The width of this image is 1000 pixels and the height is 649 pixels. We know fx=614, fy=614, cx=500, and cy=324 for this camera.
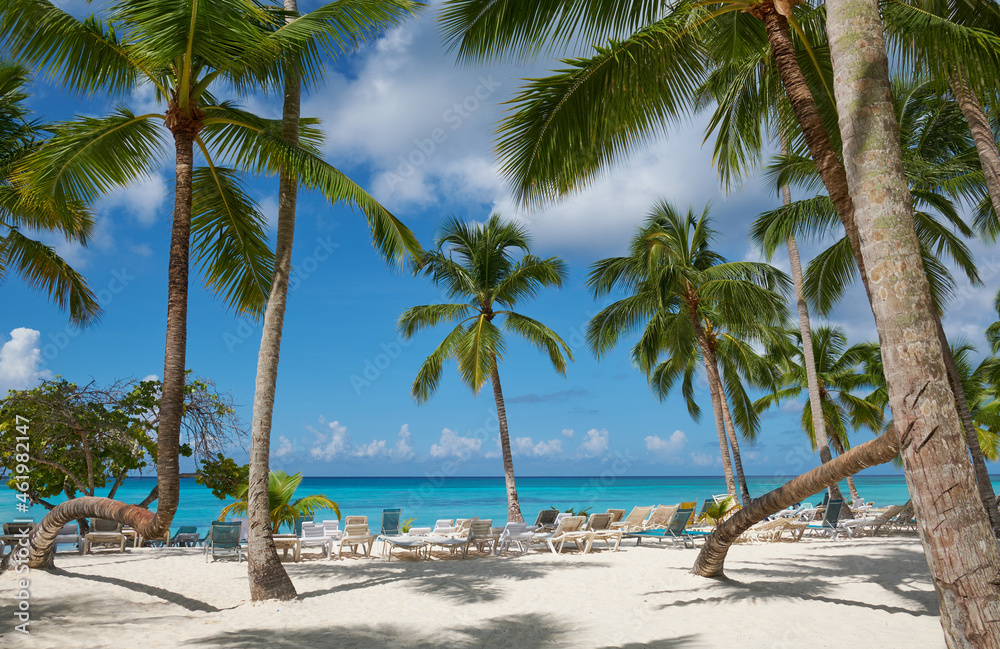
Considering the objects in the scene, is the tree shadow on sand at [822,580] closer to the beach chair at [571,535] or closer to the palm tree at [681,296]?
the beach chair at [571,535]

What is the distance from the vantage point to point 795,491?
264 inches

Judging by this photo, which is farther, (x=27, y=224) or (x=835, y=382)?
(x=835, y=382)

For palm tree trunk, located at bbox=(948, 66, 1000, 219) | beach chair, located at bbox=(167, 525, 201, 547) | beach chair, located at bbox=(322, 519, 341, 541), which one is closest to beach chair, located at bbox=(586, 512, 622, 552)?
beach chair, located at bbox=(322, 519, 341, 541)

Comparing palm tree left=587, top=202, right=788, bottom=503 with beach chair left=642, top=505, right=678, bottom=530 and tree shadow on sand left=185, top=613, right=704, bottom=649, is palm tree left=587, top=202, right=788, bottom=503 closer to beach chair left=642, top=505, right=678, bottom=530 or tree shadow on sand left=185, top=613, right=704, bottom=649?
beach chair left=642, top=505, right=678, bottom=530

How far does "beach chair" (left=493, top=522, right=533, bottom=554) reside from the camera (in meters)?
12.7

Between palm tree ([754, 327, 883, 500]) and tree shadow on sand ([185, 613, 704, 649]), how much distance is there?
2341cm

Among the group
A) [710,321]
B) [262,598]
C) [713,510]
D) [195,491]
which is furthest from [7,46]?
[195,491]

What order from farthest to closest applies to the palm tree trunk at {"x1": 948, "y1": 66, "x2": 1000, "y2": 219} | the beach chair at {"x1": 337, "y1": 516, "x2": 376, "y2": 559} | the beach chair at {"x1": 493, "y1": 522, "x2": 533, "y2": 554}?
the beach chair at {"x1": 493, "y1": 522, "x2": 533, "y2": 554} < the beach chair at {"x1": 337, "y1": 516, "x2": 376, "y2": 559} < the palm tree trunk at {"x1": 948, "y1": 66, "x2": 1000, "y2": 219}

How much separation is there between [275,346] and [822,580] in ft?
26.5

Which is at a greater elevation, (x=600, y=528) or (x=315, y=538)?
(x=315, y=538)

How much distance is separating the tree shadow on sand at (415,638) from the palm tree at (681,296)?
407 inches

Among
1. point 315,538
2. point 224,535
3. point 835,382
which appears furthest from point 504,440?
point 835,382

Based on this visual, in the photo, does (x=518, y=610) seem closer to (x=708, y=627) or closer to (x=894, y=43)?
(x=708, y=627)

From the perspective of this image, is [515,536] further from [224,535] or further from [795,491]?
[795,491]
